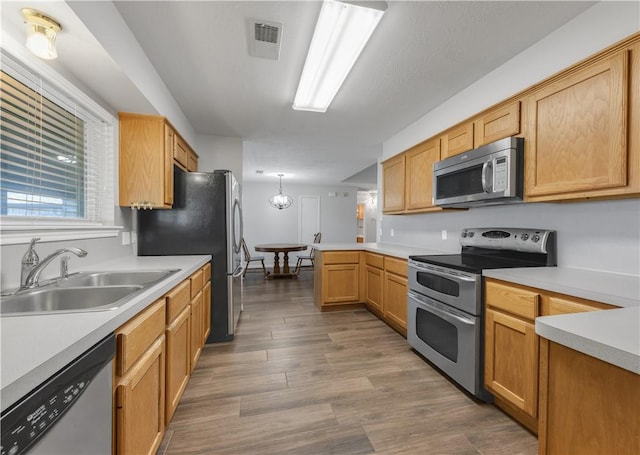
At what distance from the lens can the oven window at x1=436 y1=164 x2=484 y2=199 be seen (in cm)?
220

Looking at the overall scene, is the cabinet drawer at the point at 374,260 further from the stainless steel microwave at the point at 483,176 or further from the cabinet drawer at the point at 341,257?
the stainless steel microwave at the point at 483,176

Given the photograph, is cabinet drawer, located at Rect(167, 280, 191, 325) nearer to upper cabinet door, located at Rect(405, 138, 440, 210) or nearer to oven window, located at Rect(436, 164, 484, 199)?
oven window, located at Rect(436, 164, 484, 199)

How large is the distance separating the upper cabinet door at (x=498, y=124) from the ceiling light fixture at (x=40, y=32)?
2.73 metres

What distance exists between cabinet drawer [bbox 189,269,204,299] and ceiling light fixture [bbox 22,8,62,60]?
1.43 metres

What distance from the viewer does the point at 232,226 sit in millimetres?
2711

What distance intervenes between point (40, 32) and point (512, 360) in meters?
2.94

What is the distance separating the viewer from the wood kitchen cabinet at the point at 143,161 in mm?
2193

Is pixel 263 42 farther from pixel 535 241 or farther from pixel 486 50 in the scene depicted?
pixel 535 241

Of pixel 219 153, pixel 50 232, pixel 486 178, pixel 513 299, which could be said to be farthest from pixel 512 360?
pixel 219 153

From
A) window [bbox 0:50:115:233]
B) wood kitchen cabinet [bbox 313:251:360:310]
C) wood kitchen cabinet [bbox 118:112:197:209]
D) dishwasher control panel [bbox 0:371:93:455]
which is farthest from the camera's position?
wood kitchen cabinet [bbox 313:251:360:310]

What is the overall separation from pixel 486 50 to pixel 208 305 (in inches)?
123

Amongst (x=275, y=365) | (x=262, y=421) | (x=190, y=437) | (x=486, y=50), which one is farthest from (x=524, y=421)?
(x=486, y=50)

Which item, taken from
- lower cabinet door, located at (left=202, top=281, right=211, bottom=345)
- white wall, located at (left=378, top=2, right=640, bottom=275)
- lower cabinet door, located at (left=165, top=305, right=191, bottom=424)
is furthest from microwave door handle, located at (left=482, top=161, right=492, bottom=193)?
lower cabinet door, located at (left=202, top=281, right=211, bottom=345)

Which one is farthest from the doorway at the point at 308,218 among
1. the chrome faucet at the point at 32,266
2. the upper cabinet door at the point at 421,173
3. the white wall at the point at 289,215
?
the chrome faucet at the point at 32,266
